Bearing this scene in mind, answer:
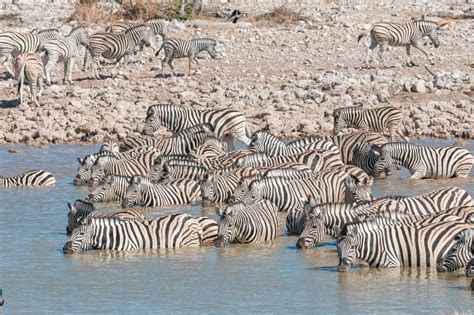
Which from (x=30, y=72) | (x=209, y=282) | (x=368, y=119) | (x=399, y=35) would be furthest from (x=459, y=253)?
(x=399, y=35)

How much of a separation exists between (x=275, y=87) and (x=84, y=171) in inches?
309

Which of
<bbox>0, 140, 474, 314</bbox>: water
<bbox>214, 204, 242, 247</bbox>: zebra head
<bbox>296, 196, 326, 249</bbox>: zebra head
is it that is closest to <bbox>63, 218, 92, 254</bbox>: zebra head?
<bbox>0, 140, 474, 314</bbox>: water

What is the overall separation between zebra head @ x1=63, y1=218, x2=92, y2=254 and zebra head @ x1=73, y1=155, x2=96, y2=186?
479 centimetres

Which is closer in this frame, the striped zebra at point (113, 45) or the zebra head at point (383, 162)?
the zebra head at point (383, 162)

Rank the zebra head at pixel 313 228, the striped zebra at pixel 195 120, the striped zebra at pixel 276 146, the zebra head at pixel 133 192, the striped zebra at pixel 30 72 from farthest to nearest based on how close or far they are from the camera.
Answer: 1. the striped zebra at pixel 30 72
2. the striped zebra at pixel 195 120
3. the striped zebra at pixel 276 146
4. the zebra head at pixel 133 192
5. the zebra head at pixel 313 228

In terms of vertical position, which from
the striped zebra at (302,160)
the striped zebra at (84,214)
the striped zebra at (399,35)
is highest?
the striped zebra at (399,35)

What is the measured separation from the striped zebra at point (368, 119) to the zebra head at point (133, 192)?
5866 mm

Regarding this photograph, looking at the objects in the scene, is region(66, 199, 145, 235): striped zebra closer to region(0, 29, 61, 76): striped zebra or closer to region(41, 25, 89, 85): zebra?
region(41, 25, 89, 85): zebra

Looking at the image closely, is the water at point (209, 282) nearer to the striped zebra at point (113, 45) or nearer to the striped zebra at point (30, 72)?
the striped zebra at point (30, 72)

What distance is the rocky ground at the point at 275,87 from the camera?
80.6 ft

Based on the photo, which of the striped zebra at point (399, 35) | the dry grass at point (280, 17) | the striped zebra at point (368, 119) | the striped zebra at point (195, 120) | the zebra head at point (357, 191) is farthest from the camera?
the dry grass at point (280, 17)

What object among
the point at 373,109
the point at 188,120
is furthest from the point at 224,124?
the point at 373,109

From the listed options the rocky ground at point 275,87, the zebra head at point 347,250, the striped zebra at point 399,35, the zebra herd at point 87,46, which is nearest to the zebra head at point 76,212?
the zebra head at point 347,250

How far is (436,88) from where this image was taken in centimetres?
2697
